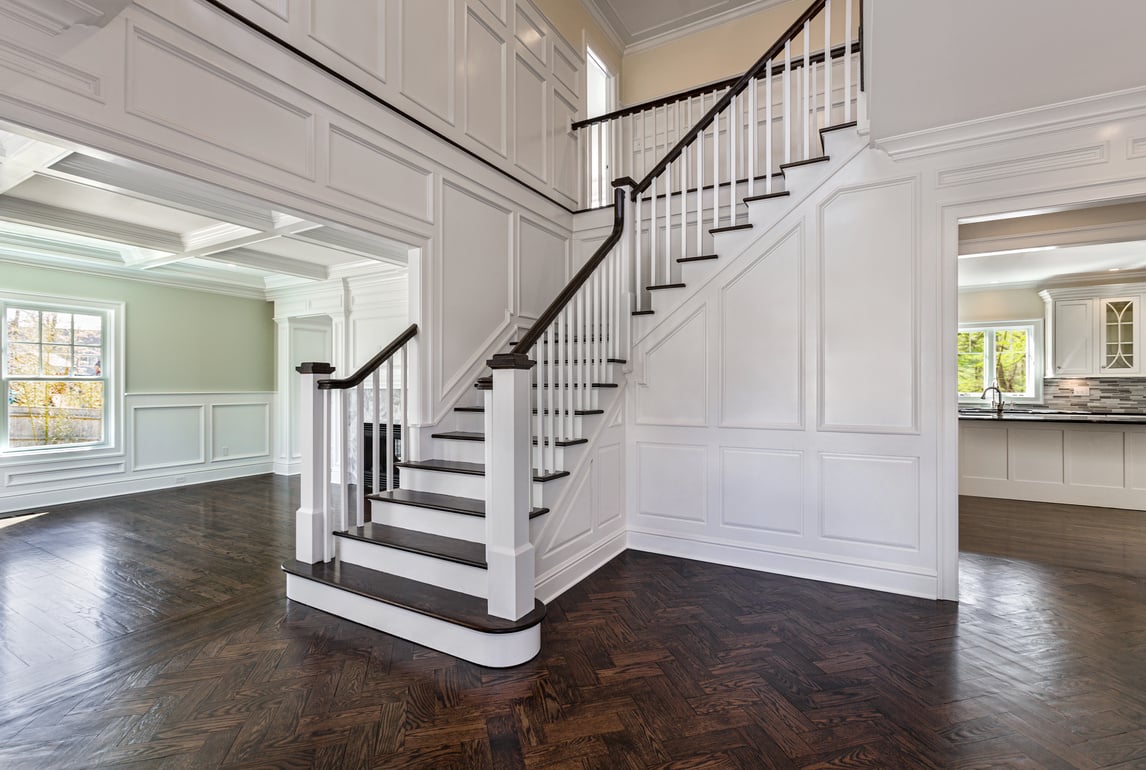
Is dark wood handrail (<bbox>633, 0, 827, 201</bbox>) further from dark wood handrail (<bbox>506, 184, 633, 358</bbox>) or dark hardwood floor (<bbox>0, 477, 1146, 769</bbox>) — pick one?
dark hardwood floor (<bbox>0, 477, 1146, 769</bbox>)

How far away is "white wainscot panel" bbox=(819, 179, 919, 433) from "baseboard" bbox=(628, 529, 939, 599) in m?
0.86

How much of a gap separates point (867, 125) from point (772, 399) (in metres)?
1.75

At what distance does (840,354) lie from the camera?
3.22 metres

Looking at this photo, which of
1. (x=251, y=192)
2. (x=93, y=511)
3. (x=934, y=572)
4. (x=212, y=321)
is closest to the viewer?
(x=251, y=192)

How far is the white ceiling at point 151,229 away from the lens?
2.71 meters

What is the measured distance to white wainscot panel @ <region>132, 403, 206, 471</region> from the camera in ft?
19.5

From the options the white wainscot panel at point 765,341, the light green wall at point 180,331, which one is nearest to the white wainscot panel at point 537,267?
the white wainscot panel at point 765,341

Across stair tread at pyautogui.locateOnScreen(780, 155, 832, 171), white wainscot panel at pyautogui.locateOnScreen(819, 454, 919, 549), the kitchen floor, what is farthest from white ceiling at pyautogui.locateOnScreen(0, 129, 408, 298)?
the kitchen floor

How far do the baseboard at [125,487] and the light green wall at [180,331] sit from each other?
1.05m

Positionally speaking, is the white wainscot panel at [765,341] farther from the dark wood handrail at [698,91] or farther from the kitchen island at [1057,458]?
the kitchen island at [1057,458]

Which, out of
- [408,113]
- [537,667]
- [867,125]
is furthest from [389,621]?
[867,125]

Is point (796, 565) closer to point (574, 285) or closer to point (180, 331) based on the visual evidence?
point (574, 285)

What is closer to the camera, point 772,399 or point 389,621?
point 389,621

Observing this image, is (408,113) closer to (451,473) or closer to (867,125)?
(451,473)
